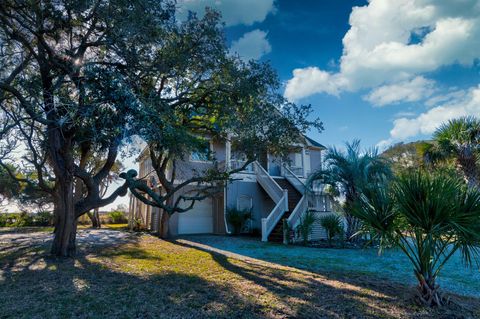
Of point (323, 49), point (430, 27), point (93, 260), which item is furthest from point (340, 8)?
point (93, 260)

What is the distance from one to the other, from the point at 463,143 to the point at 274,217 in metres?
9.71

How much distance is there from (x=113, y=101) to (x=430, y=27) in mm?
11897

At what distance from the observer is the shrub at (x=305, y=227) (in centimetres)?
1370

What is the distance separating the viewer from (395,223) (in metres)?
5.04

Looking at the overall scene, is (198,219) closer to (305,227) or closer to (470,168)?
(305,227)

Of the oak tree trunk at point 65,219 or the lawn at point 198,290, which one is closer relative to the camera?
the lawn at point 198,290

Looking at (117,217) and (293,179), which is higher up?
(293,179)

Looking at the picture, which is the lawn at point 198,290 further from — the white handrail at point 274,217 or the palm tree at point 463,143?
the palm tree at point 463,143

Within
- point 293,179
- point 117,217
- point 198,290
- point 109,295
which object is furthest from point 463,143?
point 117,217

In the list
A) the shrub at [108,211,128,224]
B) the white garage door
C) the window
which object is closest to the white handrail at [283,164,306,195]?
the window

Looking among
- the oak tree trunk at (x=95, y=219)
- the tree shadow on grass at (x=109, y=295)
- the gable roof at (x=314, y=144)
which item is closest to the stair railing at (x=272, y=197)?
the gable roof at (x=314, y=144)

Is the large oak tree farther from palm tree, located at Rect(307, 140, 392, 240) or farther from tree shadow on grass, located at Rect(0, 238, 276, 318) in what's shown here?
palm tree, located at Rect(307, 140, 392, 240)

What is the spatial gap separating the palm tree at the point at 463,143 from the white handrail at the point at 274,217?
811 cm

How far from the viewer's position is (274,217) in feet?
50.9
